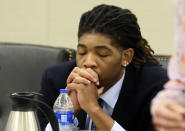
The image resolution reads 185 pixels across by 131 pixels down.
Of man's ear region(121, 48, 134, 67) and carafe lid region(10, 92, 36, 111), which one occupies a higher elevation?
man's ear region(121, 48, 134, 67)

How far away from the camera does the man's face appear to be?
1.40 m

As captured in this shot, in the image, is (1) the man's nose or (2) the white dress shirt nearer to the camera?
(1) the man's nose

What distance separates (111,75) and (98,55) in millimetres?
121

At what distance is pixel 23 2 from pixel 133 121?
1690 millimetres

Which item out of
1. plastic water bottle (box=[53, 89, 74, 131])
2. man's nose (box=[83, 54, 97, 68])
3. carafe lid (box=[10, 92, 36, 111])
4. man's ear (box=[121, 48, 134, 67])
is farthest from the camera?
man's ear (box=[121, 48, 134, 67])

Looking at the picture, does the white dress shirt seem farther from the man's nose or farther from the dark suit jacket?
the man's nose

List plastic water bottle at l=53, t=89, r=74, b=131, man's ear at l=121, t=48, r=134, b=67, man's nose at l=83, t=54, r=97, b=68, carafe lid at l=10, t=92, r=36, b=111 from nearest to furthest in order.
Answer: carafe lid at l=10, t=92, r=36, b=111 → plastic water bottle at l=53, t=89, r=74, b=131 → man's nose at l=83, t=54, r=97, b=68 → man's ear at l=121, t=48, r=134, b=67

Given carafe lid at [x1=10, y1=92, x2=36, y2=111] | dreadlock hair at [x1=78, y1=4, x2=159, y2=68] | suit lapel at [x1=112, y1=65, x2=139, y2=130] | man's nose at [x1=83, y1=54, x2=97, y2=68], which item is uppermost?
dreadlock hair at [x1=78, y1=4, x2=159, y2=68]

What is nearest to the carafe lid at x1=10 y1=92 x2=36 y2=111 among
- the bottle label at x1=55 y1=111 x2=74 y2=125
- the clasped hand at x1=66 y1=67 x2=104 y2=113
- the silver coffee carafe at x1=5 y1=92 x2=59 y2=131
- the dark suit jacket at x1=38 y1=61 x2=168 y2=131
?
the silver coffee carafe at x1=5 y1=92 x2=59 y2=131

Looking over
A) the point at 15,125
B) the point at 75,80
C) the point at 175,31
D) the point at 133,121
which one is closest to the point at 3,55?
the point at 75,80

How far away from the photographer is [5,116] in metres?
2.07

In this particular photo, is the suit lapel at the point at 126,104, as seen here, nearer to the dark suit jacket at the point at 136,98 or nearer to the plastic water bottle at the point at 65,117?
the dark suit jacket at the point at 136,98

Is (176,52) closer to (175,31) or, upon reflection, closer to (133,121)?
(175,31)

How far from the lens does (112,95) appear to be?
156 cm
